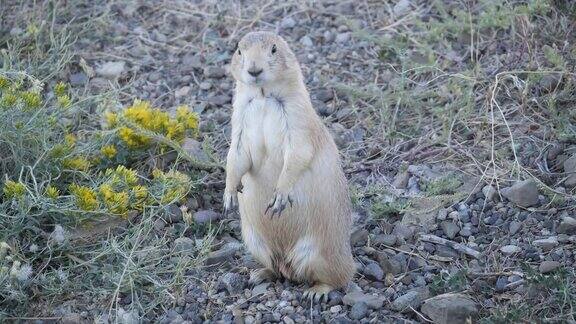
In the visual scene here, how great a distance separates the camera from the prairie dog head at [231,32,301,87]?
475 cm

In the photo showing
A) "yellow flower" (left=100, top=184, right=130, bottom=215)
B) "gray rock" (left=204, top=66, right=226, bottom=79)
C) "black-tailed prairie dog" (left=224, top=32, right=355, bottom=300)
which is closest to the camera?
"black-tailed prairie dog" (left=224, top=32, right=355, bottom=300)

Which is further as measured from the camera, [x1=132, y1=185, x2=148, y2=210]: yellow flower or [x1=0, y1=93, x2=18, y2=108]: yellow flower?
[x1=132, y1=185, x2=148, y2=210]: yellow flower

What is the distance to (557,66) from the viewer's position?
6203mm

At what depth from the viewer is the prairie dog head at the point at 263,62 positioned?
475 cm

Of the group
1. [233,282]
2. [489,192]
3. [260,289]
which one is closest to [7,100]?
[233,282]

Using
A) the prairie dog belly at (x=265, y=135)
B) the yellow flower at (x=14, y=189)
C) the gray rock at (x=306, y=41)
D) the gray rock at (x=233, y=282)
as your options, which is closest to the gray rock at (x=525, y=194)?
the prairie dog belly at (x=265, y=135)

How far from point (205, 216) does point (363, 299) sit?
1214mm

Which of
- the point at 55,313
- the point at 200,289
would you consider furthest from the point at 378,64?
the point at 55,313

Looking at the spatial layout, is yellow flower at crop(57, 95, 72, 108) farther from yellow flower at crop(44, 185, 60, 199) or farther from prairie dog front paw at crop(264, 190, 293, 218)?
prairie dog front paw at crop(264, 190, 293, 218)

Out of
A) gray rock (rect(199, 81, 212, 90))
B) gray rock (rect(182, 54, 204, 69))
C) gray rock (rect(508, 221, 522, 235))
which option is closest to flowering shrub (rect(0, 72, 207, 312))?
gray rock (rect(199, 81, 212, 90))

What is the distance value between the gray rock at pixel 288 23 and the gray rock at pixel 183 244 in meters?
2.55

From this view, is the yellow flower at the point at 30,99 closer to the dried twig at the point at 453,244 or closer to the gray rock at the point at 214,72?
the gray rock at the point at 214,72

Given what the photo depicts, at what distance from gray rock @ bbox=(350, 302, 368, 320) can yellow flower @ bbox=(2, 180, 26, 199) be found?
177cm

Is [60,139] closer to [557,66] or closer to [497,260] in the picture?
[497,260]
